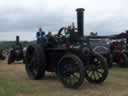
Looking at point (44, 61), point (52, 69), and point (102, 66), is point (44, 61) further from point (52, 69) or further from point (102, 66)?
point (102, 66)

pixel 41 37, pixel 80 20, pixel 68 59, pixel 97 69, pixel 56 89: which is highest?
pixel 80 20

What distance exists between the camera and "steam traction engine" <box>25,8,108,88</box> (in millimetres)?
8852

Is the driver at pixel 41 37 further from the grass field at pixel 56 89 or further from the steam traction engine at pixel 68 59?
the grass field at pixel 56 89

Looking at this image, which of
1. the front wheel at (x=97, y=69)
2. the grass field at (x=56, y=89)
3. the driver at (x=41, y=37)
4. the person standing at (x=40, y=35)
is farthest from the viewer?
the person standing at (x=40, y=35)

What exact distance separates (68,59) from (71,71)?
1.09ft

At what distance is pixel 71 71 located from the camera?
29.2 ft

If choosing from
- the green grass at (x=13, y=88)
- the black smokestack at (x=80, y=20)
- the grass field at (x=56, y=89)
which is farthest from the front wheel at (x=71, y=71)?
the black smokestack at (x=80, y=20)

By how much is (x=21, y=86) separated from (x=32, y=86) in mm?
303

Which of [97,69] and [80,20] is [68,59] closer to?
[97,69]

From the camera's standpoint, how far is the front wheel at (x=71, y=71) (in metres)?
8.50

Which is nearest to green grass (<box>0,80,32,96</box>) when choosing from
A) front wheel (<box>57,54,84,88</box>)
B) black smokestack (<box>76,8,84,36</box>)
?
front wheel (<box>57,54,84,88</box>)

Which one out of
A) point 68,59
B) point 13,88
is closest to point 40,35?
point 68,59

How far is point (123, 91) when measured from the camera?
8289 millimetres

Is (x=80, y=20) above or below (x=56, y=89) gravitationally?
above
